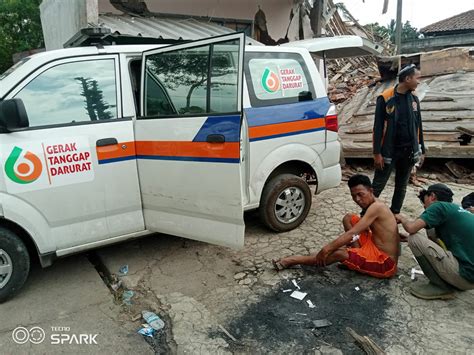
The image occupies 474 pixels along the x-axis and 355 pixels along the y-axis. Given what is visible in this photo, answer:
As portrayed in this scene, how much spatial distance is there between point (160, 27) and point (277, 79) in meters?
3.67

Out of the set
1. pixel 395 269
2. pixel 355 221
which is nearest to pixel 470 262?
pixel 395 269

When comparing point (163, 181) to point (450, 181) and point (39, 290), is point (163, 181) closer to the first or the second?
point (39, 290)

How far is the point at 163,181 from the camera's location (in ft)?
10.8

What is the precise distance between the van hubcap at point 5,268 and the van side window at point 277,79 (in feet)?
8.29

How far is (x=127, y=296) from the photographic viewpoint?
3.24 meters

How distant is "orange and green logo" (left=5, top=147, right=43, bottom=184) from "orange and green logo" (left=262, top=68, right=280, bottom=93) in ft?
7.29

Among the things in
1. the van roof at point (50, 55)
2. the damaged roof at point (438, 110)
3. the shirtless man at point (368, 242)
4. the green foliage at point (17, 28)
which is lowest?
the shirtless man at point (368, 242)

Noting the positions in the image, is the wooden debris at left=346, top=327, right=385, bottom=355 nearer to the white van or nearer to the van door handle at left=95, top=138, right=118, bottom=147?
the white van

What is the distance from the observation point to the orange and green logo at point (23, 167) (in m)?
2.86

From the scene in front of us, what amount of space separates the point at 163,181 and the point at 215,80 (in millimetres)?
972

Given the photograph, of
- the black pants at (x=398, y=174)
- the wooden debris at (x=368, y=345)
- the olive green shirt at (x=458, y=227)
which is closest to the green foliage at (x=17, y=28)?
the black pants at (x=398, y=174)

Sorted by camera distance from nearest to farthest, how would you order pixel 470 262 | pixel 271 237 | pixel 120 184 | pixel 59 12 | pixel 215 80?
pixel 470 262 < pixel 215 80 < pixel 120 184 < pixel 271 237 < pixel 59 12

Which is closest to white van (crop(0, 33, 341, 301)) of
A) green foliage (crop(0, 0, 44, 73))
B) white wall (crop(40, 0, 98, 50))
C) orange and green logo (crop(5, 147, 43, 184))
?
orange and green logo (crop(5, 147, 43, 184))

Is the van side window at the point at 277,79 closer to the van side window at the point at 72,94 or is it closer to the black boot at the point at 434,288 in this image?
Result: the van side window at the point at 72,94
